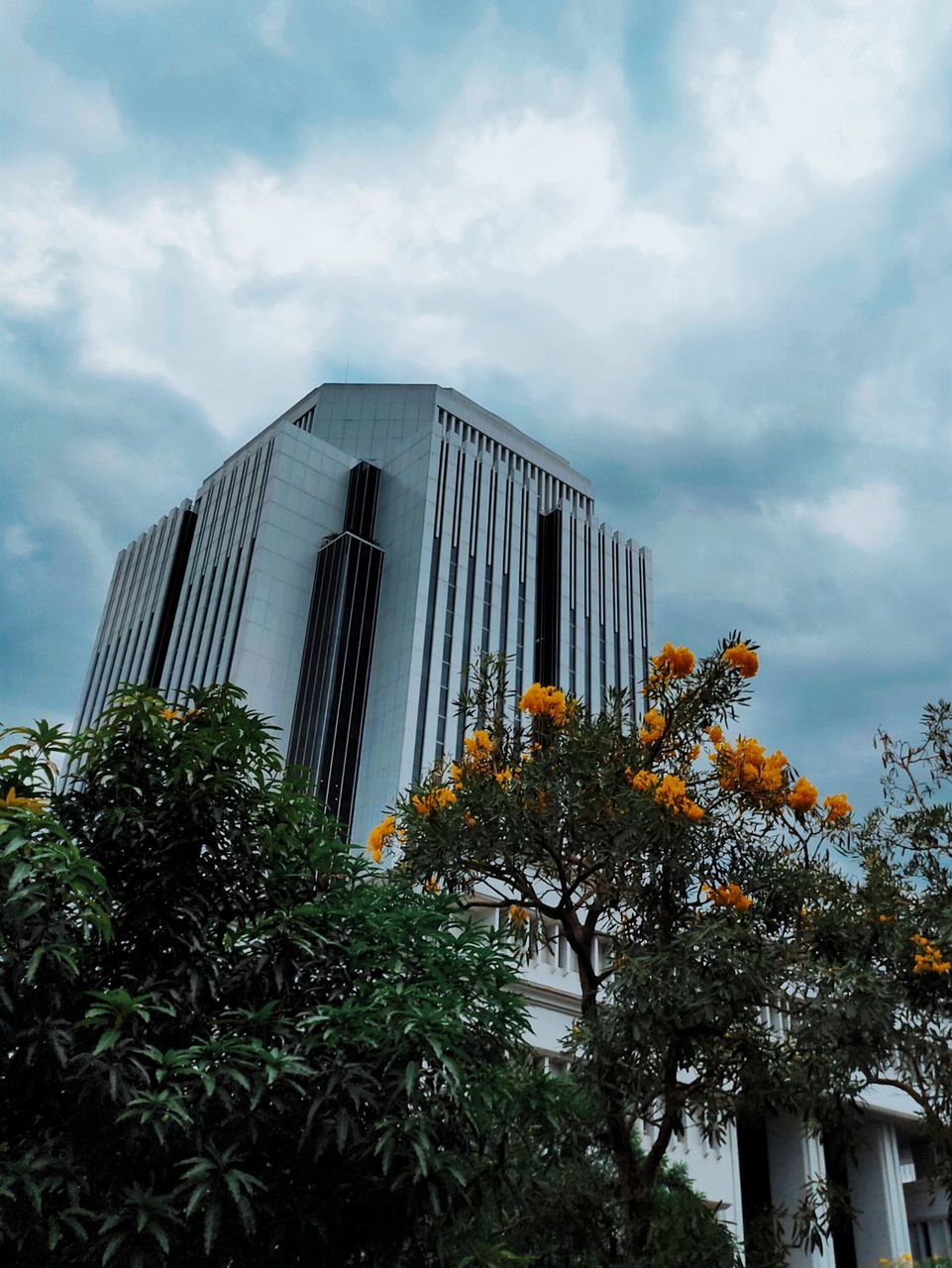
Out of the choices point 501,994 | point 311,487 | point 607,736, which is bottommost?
point 501,994

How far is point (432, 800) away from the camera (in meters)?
10.2

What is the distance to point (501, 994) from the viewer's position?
26.3 feet

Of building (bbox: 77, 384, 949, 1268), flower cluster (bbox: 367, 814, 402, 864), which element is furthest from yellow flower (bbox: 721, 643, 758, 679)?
building (bbox: 77, 384, 949, 1268)

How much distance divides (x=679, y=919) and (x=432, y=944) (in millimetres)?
2179

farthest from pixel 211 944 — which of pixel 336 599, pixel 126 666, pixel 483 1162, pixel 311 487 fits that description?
pixel 126 666

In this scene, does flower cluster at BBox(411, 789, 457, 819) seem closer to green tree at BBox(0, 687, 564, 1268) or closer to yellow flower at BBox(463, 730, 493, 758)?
yellow flower at BBox(463, 730, 493, 758)

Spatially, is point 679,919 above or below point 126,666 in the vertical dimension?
below

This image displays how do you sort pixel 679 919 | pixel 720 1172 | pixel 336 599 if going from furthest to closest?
1. pixel 336 599
2. pixel 720 1172
3. pixel 679 919

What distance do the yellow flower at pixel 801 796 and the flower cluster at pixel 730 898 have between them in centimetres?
90

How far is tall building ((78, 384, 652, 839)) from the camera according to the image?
5203cm

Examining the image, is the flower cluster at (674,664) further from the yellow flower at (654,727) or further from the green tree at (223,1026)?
the green tree at (223,1026)

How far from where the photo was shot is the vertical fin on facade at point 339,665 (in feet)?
168

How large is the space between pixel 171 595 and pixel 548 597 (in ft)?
66.6

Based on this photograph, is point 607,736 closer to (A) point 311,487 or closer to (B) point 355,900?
(B) point 355,900
